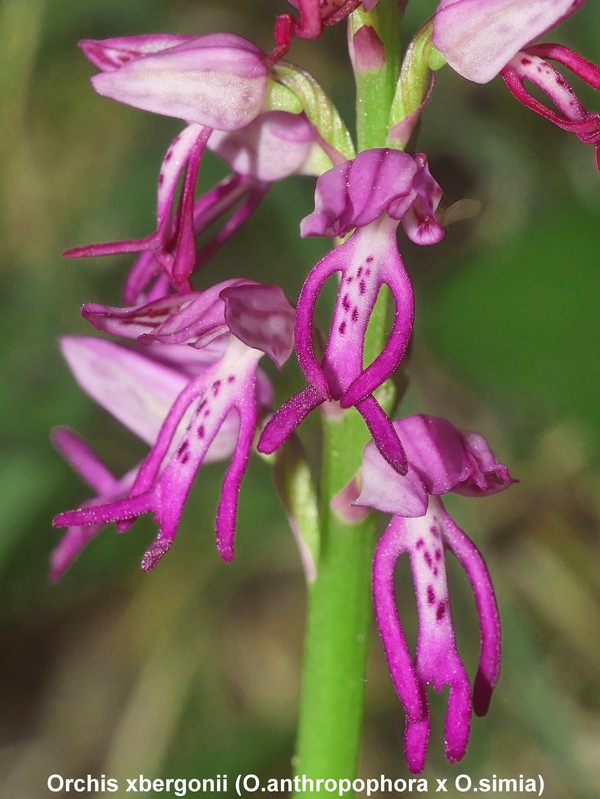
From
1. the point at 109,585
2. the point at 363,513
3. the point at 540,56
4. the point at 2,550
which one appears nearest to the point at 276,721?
the point at 109,585

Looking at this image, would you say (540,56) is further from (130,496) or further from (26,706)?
(26,706)

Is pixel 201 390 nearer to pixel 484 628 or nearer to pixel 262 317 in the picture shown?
pixel 262 317

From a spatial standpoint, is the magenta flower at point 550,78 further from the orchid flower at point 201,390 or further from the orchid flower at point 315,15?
the orchid flower at point 201,390

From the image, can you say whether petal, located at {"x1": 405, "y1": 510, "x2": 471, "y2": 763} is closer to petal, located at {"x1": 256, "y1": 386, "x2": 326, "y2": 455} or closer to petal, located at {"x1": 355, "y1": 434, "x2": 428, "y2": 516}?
petal, located at {"x1": 355, "y1": 434, "x2": 428, "y2": 516}

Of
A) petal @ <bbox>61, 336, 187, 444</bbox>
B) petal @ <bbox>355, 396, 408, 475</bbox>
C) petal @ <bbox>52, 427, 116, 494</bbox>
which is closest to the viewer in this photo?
petal @ <bbox>355, 396, 408, 475</bbox>

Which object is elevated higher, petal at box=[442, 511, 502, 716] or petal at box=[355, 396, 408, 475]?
petal at box=[355, 396, 408, 475]

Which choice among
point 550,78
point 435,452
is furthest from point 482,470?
point 550,78

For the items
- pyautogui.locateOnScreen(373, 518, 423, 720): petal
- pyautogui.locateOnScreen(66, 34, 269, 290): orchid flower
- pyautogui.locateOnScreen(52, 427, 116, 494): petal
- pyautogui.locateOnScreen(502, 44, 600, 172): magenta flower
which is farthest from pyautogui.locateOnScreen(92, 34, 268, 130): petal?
pyautogui.locateOnScreen(52, 427, 116, 494): petal
